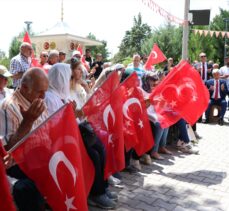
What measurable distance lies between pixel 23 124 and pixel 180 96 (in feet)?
11.1

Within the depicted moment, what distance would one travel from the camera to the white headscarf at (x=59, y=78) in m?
3.88

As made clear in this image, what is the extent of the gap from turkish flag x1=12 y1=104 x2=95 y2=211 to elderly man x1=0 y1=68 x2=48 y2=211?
0.48ft

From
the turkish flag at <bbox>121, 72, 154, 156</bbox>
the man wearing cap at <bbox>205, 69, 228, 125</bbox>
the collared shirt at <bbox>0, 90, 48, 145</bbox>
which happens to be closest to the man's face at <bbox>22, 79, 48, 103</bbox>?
the collared shirt at <bbox>0, 90, 48, 145</bbox>

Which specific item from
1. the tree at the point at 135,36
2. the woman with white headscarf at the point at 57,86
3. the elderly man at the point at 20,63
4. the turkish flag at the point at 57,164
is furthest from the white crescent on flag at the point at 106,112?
the tree at the point at 135,36

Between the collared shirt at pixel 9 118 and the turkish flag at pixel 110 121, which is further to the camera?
the turkish flag at pixel 110 121

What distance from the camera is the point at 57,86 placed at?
3.92m

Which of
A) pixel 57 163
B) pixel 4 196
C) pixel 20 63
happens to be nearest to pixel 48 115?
pixel 57 163

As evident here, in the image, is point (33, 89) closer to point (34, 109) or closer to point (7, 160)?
point (34, 109)

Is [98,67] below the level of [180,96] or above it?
above

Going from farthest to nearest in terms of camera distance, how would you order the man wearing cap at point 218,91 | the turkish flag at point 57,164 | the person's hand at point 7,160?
the man wearing cap at point 218,91, the turkish flag at point 57,164, the person's hand at point 7,160

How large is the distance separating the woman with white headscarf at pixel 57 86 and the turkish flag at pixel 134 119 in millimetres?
1073

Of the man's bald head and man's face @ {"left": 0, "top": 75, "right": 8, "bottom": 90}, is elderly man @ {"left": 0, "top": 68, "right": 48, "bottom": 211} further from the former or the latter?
man's face @ {"left": 0, "top": 75, "right": 8, "bottom": 90}

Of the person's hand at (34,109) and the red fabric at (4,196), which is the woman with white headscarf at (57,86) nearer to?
the person's hand at (34,109)

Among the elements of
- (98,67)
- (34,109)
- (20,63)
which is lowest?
(34,109)
